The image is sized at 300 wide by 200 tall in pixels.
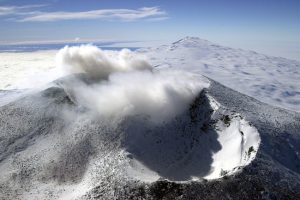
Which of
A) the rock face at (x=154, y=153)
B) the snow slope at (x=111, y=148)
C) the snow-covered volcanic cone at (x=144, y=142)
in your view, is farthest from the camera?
the snow slope at (x=111, y=148)

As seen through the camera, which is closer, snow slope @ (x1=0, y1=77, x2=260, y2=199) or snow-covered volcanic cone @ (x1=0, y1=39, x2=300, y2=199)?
snow-covered volcanic cone @ (x1=0, y1=39, x2=300, y2=199)

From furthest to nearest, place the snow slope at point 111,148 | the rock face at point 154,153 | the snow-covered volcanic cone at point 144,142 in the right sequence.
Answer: the snow slope at point 111,148 < the snow-covered volcanic cone at point 144,142 < the rock face at point 154,153

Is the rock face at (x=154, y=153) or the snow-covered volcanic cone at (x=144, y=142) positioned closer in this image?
the rock face at (x=154, y=153)

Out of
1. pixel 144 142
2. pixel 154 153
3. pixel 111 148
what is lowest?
pixel 154 153

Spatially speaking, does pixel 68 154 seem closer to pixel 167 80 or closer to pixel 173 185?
pixel 173 185

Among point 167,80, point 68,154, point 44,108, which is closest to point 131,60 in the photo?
point 167,80

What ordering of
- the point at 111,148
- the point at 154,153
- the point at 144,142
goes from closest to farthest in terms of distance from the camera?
the point at 154,153
the point at 111,148
the point at 144,142

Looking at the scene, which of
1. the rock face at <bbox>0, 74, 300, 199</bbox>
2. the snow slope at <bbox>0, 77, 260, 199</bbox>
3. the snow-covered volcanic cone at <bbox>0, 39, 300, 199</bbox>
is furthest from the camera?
the snow slope at <bbox>0, 77, 260, 199</bbox>

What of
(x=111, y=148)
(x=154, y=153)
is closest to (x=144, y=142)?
(x=154, y=153)

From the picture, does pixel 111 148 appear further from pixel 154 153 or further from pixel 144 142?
pixel 154 153
